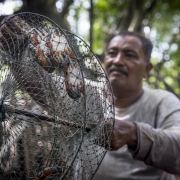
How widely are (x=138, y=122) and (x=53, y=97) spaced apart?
597 millimetres

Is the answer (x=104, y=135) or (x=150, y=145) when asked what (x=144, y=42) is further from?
(x=104, y=135)

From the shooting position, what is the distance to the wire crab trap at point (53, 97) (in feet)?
3.76

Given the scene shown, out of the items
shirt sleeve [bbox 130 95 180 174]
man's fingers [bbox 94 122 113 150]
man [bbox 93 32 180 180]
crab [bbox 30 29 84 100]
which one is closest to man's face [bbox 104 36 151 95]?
man [bbox 93 32 180 180]

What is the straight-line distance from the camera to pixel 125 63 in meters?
2.31

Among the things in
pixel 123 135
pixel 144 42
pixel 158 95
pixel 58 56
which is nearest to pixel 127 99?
pixel 158 95

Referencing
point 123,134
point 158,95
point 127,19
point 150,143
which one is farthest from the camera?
point 127,19

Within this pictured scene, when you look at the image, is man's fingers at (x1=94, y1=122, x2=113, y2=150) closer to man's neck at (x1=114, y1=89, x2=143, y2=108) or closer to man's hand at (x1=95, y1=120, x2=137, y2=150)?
man's hand at (x1=95, y1=120, x2=137, y2=150)

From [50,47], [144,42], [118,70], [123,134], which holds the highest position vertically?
[144,42]

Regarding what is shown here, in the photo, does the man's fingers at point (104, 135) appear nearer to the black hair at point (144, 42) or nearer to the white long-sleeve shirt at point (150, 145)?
the white long-sleeve shirt at point (150, 145)

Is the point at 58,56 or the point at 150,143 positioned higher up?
the point at 58,56

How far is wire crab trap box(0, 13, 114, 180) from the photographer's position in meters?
1.15

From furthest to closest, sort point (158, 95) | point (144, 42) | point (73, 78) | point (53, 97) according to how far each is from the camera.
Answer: point (144, 42) → point (158, 95) → point (53, 97) → point (73, 78)

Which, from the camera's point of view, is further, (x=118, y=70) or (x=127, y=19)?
(x=127, y=19)

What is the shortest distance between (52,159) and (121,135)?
0.42 meters
